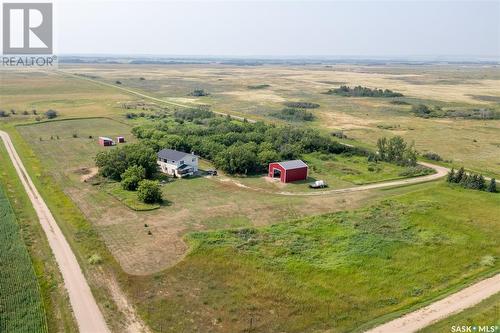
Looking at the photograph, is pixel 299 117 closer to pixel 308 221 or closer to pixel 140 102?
pixel 140 102

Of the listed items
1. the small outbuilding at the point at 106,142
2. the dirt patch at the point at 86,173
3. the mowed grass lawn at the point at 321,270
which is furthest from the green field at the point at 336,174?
the small outbuilding at the point at 106,142

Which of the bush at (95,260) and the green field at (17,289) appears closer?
the green field at (17,289)

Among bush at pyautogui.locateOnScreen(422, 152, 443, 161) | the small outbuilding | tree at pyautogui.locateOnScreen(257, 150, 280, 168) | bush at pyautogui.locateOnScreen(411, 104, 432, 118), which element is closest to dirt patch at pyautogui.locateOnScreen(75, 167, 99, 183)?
the small outbuilding

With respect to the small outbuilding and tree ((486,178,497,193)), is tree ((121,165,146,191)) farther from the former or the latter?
tree ((486,178,497,193))

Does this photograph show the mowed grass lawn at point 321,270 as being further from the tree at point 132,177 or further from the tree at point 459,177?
the tree at point 132,177

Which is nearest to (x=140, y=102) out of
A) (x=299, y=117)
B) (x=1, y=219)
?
(x=299, y=117)
